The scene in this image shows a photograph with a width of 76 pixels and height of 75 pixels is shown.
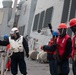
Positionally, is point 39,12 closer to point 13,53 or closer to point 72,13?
point 72,13

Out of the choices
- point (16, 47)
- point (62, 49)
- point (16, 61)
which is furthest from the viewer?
point (16, 61)

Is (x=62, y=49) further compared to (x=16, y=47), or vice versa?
(x=16, y=47)

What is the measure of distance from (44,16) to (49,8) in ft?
4.86

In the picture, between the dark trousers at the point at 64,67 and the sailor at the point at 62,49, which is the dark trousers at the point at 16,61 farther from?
the dark trousers at the point at 64,67

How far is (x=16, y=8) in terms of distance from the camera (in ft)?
116

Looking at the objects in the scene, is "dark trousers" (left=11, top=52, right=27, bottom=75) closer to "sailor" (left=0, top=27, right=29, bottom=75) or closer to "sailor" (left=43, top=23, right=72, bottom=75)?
"sailor" (left=0, top=27, right=29, bottom=75)

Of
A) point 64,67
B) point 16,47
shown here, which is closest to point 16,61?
point 16,47

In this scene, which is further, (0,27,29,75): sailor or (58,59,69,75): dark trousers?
(0,27,29,75): sailor

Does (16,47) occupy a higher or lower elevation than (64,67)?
higher

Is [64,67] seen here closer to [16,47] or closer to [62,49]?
[62,49]

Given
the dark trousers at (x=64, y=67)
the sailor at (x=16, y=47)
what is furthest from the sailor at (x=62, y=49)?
the sailor at (x=16, y=47)

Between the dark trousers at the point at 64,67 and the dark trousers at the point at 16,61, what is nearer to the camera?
the dark trousers at the point at 64,67

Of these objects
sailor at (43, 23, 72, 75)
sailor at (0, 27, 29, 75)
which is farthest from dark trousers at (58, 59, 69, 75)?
sailor at (0, 27, 29, 75)

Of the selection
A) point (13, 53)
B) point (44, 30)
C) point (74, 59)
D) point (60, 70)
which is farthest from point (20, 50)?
point (44, 30)
